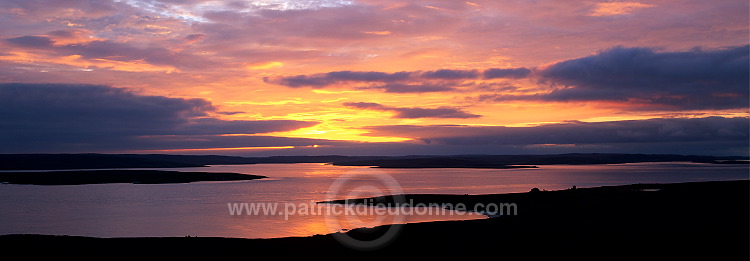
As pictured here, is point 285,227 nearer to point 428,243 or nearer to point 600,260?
point 428,243

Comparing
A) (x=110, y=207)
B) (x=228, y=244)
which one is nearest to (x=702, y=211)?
(x=228, y=244)

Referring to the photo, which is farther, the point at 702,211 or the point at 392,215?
the point at 392,215

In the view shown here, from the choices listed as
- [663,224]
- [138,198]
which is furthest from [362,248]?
[138,198]

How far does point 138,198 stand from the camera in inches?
2616

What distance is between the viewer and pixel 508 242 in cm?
2536

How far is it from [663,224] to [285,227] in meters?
21.9

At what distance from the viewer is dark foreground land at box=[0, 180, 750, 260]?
22891 millimetres

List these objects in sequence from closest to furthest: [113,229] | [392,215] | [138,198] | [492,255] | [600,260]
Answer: [600,260] → [492,255] → [113,229] → [392,215] → [138,198]

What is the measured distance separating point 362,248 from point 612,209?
20.8 metres

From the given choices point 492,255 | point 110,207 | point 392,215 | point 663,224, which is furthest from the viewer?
point 110,207

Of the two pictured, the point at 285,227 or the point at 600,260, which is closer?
the point at 600,260

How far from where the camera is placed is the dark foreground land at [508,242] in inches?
901

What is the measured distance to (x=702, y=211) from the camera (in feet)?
115

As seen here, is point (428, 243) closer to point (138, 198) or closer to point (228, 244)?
point (228, 244)
